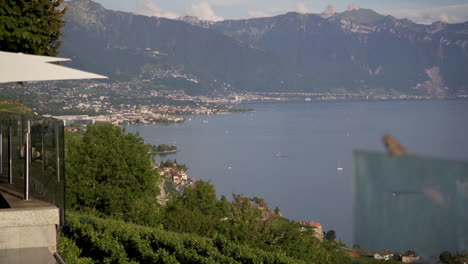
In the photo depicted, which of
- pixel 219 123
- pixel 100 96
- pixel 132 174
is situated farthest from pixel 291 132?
pixel 132 174

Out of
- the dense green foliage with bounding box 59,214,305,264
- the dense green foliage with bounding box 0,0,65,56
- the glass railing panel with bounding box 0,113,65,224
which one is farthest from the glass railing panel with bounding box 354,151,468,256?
the dense green foliage with bounding box 0,0,65,56

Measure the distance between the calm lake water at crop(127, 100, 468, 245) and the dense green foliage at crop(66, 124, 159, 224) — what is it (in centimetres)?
1067

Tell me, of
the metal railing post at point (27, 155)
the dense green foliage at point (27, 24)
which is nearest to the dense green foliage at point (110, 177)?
the dense green foliage at point (27, 24)

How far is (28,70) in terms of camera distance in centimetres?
445

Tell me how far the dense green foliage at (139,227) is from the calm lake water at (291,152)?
35.4 ft

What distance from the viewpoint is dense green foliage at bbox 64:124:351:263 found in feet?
20.0

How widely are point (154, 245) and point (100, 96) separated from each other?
106m

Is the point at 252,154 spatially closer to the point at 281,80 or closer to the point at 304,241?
the point at 304,241

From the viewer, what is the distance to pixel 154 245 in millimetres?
6715

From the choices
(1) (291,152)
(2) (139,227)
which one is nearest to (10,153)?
(2) (139,227)

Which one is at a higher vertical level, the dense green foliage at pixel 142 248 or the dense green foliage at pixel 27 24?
the dense green foliage at pixel 27 24

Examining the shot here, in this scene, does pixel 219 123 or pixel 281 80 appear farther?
pixel 281 80

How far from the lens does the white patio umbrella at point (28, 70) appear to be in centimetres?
437

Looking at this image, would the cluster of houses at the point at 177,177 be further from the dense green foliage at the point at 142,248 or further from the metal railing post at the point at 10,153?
the metal railing post at the point at 10,153
